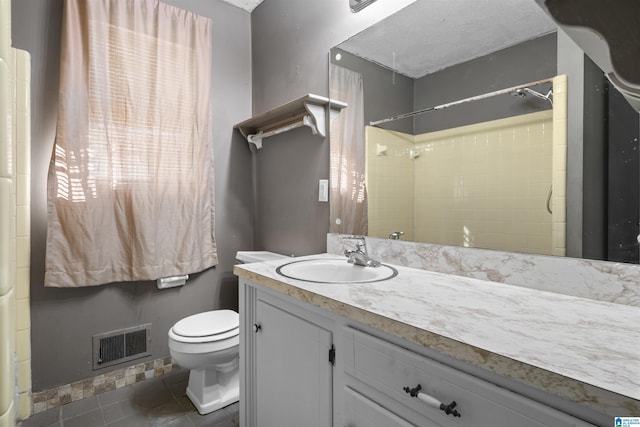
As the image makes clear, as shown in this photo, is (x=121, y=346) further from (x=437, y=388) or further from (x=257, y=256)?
(x=437, y=388)

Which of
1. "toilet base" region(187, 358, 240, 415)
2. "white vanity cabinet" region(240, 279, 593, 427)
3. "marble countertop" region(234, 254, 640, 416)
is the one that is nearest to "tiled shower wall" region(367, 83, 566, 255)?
"marble countertop" region(234, 254, 640, 416)

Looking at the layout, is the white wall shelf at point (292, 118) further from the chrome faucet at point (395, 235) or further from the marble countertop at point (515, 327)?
the marble countertop at point (515, 327)

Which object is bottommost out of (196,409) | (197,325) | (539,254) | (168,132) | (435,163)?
(196,409)

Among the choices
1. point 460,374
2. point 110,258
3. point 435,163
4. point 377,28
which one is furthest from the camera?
point 110,258

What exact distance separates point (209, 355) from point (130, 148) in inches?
50.7

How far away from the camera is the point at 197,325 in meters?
1.86

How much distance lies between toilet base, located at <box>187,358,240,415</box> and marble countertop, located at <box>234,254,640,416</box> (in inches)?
38.5

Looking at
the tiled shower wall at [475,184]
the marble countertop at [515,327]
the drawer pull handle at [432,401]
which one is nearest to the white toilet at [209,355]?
the marble countertop at [515,327]

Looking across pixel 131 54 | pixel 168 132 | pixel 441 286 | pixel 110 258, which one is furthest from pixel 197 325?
pixel 131 54

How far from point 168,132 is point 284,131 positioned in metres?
0.74

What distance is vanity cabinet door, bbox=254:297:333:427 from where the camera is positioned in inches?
42.1

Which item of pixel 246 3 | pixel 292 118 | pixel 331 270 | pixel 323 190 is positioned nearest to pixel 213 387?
pixel 331 270

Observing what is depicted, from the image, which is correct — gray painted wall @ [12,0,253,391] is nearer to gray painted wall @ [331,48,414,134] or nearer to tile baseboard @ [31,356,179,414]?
tile baseboard @ [31,356,179,414]

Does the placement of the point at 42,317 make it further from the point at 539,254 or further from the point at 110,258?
the point at 539,254
